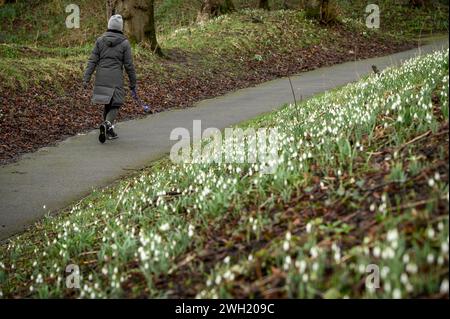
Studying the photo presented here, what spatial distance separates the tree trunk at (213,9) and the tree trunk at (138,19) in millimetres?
7908

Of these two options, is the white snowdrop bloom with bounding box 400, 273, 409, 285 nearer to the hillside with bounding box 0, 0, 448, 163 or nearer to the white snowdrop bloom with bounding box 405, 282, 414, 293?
the white snowdrop bloom with bounding box 405, 282, 414, 293

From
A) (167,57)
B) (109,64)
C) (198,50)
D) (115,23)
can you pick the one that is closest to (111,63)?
(109,64)

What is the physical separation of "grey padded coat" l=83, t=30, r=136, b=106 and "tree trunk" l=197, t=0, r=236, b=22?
1557 cm

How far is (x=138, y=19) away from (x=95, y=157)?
9192 mm

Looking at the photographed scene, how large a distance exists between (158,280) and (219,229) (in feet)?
2.82

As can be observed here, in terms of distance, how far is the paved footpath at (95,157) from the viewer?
7.44 metres

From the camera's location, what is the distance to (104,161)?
9.30 metres

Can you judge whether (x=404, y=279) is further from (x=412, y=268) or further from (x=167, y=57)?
(x=167, y=57)

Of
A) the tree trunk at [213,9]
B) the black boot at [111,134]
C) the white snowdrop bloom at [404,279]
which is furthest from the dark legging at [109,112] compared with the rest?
the tree trunk at [213,9]

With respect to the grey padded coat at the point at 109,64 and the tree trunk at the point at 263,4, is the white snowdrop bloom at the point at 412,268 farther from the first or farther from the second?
the tree trunk at the point at 263,4

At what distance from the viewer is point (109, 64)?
10.2m
